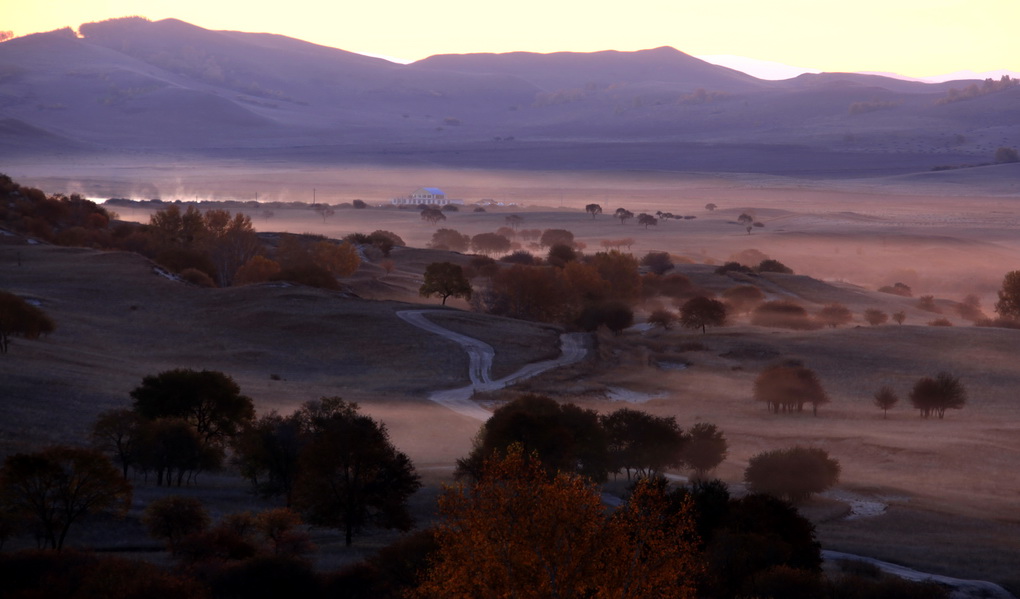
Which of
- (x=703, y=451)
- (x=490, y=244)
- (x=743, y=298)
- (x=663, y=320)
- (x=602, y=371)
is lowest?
(x=602, y=371)

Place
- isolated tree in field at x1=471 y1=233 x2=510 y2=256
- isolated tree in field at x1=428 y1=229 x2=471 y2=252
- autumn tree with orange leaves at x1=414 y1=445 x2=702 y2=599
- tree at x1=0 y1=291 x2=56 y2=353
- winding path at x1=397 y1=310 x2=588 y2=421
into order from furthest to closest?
isolated tree in field at x1=428 y1=229 x2=471 y2=252 → isolated tree in field at x1=471 y1=233 x2=510 y2=256 → winding path at x1=397 y1=310 x2=588 y2=421 → tree at x1=0 y1=291 x2=56 y2=353 → autumn tree with orange leaves at x1=414 y1=445 x2=702 y2=599

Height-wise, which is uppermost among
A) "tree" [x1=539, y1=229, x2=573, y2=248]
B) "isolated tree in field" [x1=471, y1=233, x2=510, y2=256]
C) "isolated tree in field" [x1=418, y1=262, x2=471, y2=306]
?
"tree" [x1=539, y1=229, x2=573, y2=248]

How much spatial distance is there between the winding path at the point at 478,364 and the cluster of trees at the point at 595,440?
30.8 ft

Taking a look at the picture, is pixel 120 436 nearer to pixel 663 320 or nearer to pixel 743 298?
pixel 663 320

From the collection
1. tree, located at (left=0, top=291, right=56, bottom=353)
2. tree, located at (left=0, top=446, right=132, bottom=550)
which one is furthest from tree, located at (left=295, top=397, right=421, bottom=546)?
tree, located at (left=0, top=291, right=56, bottom=353)

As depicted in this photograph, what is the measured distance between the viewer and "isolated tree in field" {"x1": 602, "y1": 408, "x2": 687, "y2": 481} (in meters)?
35.3

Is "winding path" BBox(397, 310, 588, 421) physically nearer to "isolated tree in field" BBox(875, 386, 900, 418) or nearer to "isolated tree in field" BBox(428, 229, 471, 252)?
"isolated tree in field" BBox(875, 386, 900, 418)

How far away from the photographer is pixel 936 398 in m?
47.1

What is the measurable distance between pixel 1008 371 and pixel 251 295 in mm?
45788

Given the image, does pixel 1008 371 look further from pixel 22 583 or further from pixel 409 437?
pixel 22 583

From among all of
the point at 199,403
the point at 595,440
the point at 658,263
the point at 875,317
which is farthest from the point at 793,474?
the point at 658,263

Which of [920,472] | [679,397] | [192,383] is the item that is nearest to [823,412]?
[679,397]

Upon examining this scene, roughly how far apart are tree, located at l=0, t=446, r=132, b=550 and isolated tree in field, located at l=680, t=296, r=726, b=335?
170 ft

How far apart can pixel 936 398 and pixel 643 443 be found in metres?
19.0
